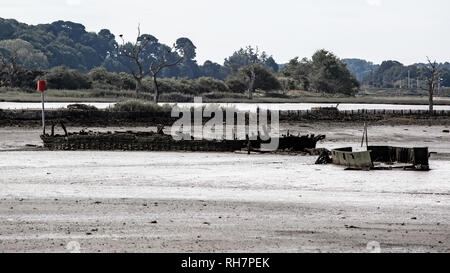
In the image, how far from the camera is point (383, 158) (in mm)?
26141

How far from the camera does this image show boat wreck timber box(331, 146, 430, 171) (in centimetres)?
2409

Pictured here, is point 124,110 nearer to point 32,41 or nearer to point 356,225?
point 356,225

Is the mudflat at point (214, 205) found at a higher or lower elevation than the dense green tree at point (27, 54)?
lower

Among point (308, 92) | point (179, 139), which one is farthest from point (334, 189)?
point (308, 92)

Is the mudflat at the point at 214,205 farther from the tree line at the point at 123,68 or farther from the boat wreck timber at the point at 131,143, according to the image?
the tree line at the point at 123,68

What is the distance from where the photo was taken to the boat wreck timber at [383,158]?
24.1 m

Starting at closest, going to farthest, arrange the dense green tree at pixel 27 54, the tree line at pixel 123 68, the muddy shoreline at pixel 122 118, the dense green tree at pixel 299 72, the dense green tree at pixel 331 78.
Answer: the muddy shoreline at pixel 122 118 < the tree line at pixel 123 68 < the dense green tree at pixel 331 78 < the dense green tree at pixel 299 72 < the dense green tree at pixel 27 54

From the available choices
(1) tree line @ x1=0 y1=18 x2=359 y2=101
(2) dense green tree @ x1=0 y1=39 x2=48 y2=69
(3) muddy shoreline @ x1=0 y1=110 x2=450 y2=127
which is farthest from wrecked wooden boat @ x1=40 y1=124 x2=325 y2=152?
(2) dense green tree @ x1=0 y1=39 x2=48 y2=69

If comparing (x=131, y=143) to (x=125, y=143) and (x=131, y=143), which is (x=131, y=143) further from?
(x=125, y=143)

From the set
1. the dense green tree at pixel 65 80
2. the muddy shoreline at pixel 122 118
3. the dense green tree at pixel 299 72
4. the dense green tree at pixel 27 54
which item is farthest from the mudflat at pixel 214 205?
the dense green tree at pixel 27 54

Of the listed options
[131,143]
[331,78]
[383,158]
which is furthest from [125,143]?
[331,78]

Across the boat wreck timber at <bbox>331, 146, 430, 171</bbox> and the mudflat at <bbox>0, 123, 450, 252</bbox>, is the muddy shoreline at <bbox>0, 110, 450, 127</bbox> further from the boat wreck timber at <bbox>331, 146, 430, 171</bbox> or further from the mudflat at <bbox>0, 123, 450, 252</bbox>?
the mudflat at <bbox>0, 123, 450, 252</bbox>

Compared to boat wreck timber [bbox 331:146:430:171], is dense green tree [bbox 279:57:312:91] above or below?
above
